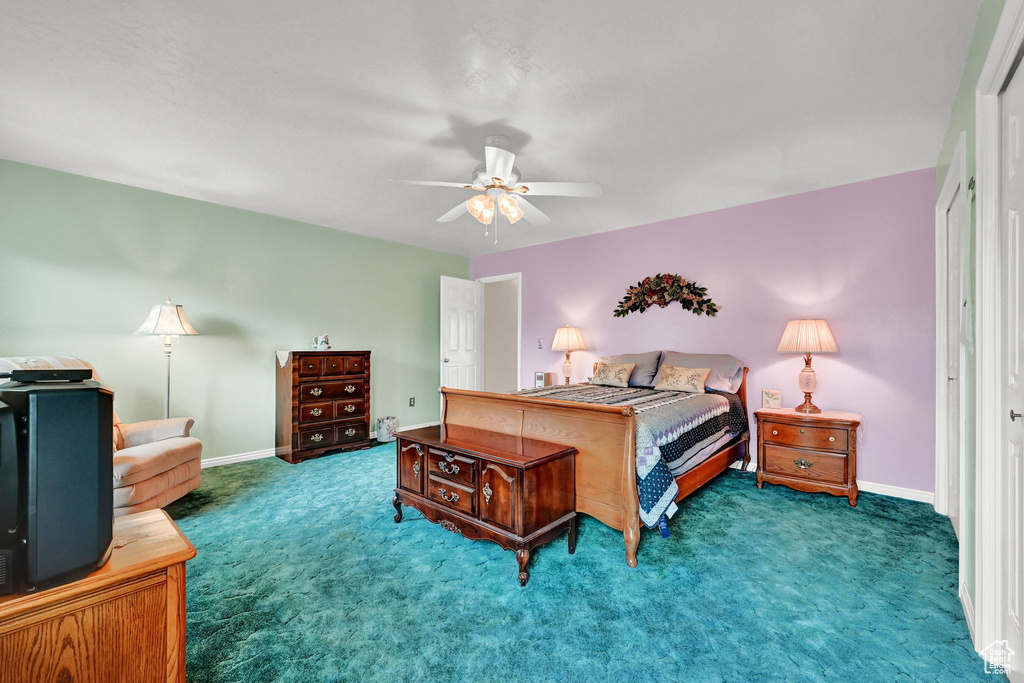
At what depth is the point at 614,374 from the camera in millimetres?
4395

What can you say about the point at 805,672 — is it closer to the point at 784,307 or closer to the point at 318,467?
the point at 784,307

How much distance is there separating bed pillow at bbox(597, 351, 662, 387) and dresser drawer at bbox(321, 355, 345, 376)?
2.94 m

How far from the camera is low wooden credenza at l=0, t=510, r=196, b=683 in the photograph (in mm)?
861

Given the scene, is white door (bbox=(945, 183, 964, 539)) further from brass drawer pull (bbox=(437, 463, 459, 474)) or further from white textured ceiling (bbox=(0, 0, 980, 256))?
brass drawer pull (bbox=(437, 463, 459, 474))

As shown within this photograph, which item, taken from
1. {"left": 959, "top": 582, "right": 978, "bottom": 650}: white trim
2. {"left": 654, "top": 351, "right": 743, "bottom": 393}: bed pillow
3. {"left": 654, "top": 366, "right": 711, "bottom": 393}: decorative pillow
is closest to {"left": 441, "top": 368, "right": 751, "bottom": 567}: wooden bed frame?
{"left": 654, "top": 366, "right": 711, "bottom": 393}: decorative pillow

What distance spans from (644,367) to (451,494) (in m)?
2.66

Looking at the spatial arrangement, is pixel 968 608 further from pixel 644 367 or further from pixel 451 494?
pixel 644 367

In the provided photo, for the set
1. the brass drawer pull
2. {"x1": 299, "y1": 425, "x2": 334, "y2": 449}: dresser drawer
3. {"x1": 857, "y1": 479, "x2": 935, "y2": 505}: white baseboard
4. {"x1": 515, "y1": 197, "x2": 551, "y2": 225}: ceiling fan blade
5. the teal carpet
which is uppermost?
{"x1": 515, "y1": 197, "x2": 551, "y2": 225}: ceiling fan blade

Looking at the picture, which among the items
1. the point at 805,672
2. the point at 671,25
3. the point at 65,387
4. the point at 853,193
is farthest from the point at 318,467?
the point at 853,193

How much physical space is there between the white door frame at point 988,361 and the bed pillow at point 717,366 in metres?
2.30

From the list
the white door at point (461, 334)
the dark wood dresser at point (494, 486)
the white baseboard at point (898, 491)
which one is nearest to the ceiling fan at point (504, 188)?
the dark wood dresser at point (494, 486)

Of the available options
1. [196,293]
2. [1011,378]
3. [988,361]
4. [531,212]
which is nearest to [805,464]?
[988,361]

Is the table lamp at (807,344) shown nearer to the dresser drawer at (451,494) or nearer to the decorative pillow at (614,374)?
the decorative pillow at (614,374)

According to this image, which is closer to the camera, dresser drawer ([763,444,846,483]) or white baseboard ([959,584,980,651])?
white baseboard ([959,584,980,651])
